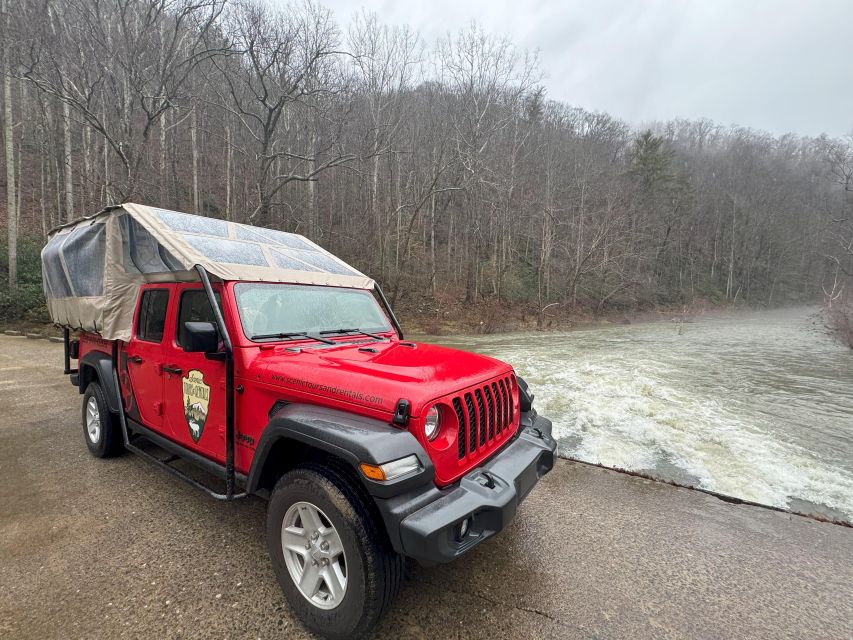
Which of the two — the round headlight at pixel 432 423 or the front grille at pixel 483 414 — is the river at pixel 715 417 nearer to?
the front grille at pixel 483 414

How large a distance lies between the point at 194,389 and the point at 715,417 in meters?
6.98

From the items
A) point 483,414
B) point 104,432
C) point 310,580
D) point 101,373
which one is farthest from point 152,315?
point 483,414

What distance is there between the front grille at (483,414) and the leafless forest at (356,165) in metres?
12.4

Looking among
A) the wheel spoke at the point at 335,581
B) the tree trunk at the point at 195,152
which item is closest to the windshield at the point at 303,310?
the wheel spoke at the point at 335,581

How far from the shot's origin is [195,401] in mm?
2828

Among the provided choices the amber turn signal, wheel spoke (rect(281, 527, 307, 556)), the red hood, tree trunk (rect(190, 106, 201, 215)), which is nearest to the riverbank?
tree trunk (rect(190, 106, 201, 215))

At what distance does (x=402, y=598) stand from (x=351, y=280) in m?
2.40

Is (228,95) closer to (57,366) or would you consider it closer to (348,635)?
(57,366)

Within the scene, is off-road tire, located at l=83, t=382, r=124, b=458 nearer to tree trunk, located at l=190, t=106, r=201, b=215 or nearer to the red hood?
the red hood

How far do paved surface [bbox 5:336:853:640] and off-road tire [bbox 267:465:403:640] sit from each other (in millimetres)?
257

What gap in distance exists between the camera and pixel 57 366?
8.25m

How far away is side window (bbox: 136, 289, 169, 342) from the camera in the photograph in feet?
10.3

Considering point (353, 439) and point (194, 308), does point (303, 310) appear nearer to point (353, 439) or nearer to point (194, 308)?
point (194, 308)

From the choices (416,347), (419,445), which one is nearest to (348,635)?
(419,445)
